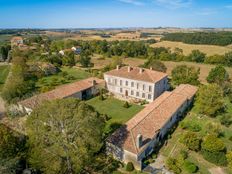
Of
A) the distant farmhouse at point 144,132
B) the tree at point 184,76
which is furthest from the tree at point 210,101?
the tree at point 184,76

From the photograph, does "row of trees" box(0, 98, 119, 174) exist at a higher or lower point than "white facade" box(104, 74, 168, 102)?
higher

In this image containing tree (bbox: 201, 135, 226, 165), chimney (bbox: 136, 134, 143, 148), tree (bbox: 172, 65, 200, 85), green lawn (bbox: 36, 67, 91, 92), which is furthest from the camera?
green lawn (bbox: 36, 67, 91, 92)

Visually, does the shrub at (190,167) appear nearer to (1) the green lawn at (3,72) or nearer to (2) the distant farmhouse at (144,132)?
(2) the distant farmhouse at (144,132)

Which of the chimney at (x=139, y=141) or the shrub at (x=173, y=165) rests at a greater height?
the chimney at (x=139, y=141)

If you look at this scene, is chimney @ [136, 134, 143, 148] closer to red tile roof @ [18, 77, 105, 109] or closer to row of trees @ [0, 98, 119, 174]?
row of trees @ [0, 98, 119, 174]

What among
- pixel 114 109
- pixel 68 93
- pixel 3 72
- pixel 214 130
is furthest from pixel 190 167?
pixel 3 72

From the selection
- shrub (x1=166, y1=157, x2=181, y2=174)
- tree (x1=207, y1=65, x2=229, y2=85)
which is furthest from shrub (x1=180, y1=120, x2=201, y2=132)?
tree (x1=207, y1=65, x2=229, y2=85)

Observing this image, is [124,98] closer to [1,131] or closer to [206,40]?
[1,131]
